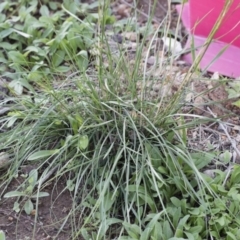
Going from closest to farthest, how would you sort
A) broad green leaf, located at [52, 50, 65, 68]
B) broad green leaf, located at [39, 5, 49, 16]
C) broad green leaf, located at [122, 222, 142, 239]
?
broad green leaf, located at [122, 222, 142, 239] → broad green leaf, located at [52, 50, 65, 68] → broad green leaf, located at [39, 5, 49, 16]

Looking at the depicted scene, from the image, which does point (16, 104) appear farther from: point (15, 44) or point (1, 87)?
point (15, 44)

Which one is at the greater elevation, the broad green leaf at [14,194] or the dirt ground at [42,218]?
the broad green leaf at [14,194]

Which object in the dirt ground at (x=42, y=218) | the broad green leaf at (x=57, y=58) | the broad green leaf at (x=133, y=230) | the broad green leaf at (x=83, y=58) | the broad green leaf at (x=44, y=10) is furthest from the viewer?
the broad green leaf at (x=44, y=10)

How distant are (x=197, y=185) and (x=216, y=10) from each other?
2.47 ft

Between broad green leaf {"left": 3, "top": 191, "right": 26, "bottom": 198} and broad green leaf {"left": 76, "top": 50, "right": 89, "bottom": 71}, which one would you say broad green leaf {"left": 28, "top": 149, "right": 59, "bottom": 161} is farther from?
broad green leaf {"left": 76, "top": 50, "right": 89, "bottom": 71}

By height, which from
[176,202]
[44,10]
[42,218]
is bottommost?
[42,218]

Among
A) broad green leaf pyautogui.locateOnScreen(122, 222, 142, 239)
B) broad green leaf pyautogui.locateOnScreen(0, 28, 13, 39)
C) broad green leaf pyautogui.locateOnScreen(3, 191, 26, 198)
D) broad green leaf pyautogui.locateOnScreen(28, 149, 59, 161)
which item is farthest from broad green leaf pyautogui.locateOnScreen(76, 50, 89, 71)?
broad green leaf pyautogui.locateOnScreen(122, 222, 142, 239)

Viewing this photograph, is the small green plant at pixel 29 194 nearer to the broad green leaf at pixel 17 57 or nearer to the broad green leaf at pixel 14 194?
the broad green leaf at pixel 14 194

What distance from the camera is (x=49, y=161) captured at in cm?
202

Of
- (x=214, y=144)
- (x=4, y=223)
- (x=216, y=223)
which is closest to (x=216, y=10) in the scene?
(x=214, y=144)

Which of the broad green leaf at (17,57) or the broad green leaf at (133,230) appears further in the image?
the broad green leaf at (17,57)

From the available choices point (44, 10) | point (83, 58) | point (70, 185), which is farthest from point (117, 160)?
point (44, 10)

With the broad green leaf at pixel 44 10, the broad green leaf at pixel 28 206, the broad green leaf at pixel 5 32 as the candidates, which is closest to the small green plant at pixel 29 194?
the broad green leaf at pixel 28 206

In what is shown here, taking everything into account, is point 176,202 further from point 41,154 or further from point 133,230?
point 41,154
